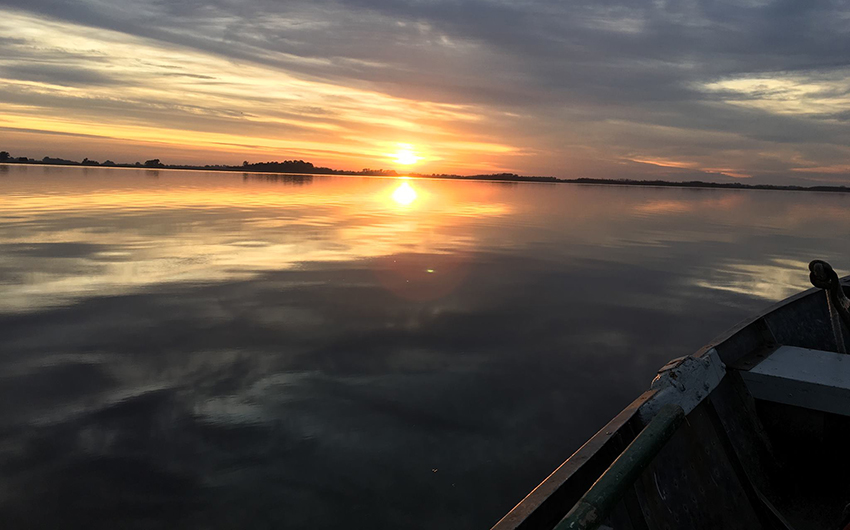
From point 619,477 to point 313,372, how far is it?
6050 mm

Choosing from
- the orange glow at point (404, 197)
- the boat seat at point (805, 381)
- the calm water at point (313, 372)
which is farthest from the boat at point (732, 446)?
the orange glow at point (404, 197)

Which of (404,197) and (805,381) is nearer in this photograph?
(805,381)

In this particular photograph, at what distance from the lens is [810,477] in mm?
4812

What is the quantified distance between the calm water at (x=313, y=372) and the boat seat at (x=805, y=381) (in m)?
2.19

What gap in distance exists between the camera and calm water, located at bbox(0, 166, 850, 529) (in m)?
5.04

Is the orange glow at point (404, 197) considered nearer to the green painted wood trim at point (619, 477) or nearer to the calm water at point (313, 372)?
the calm water at point (313, 372)

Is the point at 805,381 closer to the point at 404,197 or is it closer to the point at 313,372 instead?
the point at 313,372

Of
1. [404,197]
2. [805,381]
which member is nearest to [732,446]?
[805,381]

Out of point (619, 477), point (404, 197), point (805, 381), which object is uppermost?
point (404, 197)

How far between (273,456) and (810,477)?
5286mm

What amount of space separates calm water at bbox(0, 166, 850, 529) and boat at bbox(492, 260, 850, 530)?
189 centimetres

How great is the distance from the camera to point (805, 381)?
4.58 metres

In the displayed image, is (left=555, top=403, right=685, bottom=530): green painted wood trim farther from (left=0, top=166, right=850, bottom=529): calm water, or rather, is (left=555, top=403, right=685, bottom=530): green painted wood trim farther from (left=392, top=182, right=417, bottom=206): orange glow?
(left=392, top=182, right=417, bottom=206): orange glow

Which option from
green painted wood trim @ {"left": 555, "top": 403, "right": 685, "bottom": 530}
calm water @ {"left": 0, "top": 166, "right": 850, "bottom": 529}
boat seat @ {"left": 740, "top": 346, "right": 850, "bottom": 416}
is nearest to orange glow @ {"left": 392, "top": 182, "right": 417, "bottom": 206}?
calm water @ {"left": 0, "top": 166, "right": 850, "bottom": 529}
